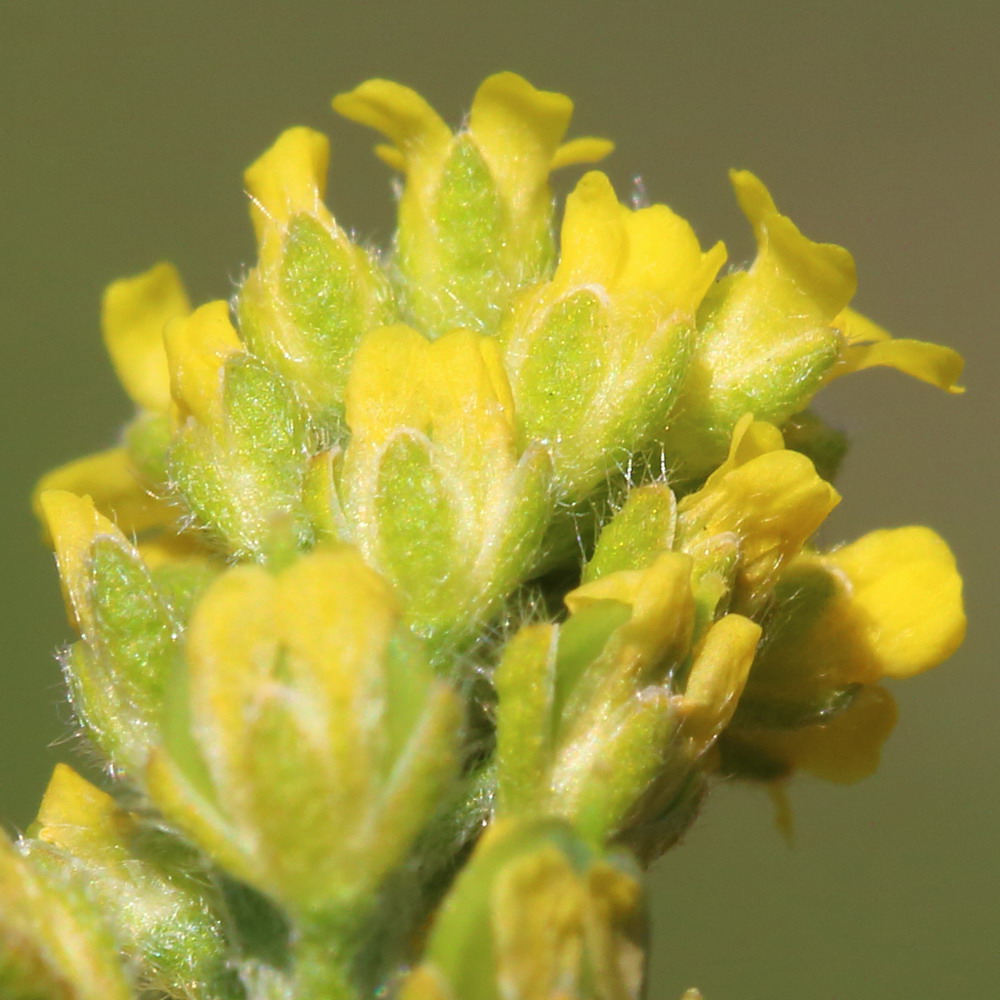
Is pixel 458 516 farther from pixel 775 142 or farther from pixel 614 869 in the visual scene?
pixel 775 142

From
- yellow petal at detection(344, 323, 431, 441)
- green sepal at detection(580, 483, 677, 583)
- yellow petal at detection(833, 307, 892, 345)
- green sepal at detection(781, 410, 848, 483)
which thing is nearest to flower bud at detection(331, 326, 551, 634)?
yellow petal at detection(344, 323, 431, 441)

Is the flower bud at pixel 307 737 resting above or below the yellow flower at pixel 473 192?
below

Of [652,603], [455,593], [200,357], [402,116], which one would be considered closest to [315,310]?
[200,357]

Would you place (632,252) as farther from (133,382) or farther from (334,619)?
(133,382)

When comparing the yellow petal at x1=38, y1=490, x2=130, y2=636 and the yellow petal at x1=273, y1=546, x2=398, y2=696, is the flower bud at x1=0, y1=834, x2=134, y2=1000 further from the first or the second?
the yellow petal at x1=273, y1=546, x2=398, y2=696

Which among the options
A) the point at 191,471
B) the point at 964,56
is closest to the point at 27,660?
the point at 191,471

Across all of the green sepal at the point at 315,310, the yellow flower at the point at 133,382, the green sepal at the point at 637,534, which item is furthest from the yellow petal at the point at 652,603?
the yellow flower at the point at 133,382

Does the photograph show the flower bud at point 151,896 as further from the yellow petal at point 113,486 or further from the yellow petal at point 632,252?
the yellow petal at point 632,252
